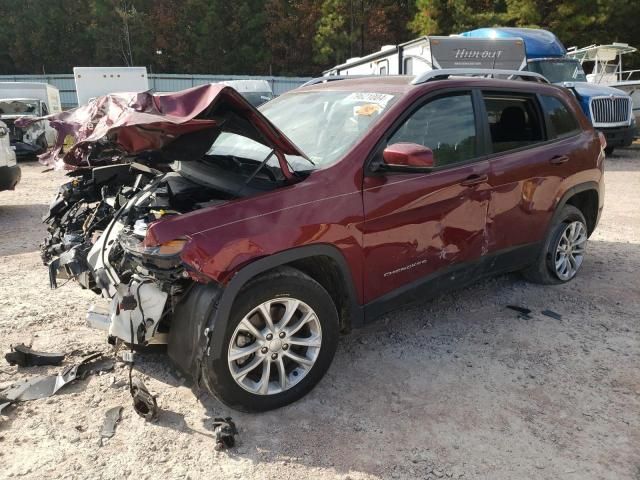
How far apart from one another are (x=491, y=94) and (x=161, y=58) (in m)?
35.2

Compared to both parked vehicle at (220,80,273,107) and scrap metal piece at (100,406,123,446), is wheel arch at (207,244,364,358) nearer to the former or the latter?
scrap metal piece at (100,406,123,446)

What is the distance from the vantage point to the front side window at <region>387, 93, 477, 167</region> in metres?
3.32

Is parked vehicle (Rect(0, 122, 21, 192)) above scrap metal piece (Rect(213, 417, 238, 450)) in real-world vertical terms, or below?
above

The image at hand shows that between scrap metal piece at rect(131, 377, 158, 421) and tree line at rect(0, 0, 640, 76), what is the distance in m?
Answer: 29.6

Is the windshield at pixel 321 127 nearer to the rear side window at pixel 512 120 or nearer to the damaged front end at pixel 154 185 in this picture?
the damaged front end at pixel 154 185

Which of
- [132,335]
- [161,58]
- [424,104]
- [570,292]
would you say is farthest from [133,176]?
[161,58]

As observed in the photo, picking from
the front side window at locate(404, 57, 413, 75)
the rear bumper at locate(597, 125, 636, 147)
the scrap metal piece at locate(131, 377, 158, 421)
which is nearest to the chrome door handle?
the scrap metal piece at locate(131, 377, 158, 421)

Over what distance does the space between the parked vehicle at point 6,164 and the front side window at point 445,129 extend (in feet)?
20.9

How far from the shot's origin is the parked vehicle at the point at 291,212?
259 cm

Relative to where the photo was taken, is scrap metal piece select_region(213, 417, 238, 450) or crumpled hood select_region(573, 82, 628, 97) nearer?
scrap metal piece select_region(213, 417, 238, 450)

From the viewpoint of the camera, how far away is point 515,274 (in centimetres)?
486

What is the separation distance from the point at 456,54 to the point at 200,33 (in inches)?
1078

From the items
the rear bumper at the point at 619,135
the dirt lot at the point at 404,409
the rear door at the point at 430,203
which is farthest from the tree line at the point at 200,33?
the dirt lot at the point at 404,409

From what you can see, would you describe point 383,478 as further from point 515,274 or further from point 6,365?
point 515,274
